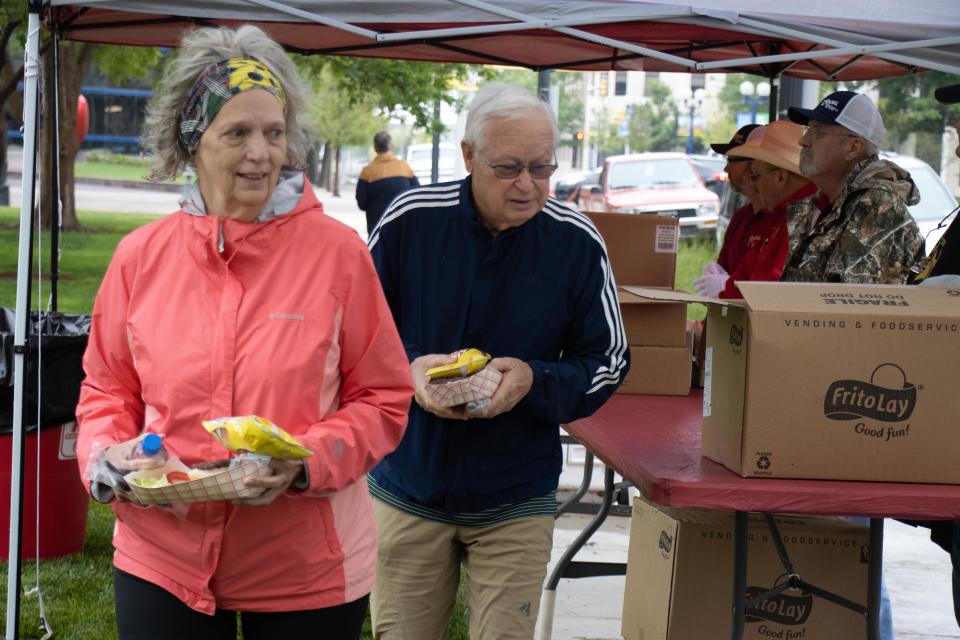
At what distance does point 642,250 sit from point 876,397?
6.43 feet

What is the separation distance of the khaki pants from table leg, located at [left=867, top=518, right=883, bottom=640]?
97 centimetres

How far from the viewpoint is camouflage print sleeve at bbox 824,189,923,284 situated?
403 centimetres

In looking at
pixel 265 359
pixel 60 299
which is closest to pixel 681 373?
pixel 265 359

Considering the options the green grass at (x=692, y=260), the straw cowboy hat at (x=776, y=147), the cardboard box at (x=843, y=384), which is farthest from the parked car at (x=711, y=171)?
the cardboard box at (x=843, y=384)

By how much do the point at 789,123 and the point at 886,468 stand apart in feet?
8.40

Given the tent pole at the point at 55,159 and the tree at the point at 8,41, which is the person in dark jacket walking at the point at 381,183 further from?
the tent pole at the point at 55,159

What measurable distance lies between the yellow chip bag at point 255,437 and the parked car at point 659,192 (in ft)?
55.6

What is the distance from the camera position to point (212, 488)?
6.96 feet

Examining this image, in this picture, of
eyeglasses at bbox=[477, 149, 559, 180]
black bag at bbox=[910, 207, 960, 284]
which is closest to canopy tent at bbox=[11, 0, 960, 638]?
black bag at bbox=[910, 207, 960, 284]

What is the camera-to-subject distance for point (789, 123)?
5324 mm

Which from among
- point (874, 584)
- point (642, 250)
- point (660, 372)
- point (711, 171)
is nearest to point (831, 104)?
point (642, 250)

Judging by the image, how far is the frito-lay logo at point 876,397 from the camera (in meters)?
3.05

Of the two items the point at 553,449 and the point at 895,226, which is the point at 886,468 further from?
the point at 895,226

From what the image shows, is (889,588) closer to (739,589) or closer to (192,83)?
(739,589)
